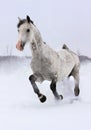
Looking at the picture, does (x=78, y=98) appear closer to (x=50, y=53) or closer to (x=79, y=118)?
(x=50, y=53)

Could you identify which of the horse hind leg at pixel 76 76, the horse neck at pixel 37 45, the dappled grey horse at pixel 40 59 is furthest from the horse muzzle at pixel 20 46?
the horse hind leg at pixel 76 76

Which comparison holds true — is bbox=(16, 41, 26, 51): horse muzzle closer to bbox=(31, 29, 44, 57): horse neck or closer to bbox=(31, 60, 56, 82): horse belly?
bbox=(31, 29, 44, 57): horse neck

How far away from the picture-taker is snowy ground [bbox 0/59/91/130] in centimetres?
834

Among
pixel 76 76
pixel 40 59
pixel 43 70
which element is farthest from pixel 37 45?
pixel 76 76

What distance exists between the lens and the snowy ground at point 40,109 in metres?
8.34

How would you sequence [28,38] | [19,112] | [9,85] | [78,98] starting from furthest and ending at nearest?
[9,85]
[78,98]
[28,38]
[19,112]

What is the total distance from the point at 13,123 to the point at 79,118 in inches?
43.8

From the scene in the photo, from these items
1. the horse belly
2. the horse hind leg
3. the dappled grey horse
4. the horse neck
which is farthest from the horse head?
the horse hind leg

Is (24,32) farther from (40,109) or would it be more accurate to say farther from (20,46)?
(40,109)

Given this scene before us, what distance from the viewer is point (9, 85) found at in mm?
15398

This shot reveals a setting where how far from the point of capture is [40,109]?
34.2 feet

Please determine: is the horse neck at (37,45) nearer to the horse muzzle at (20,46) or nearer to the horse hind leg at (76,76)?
the horse muzzle at (20,46)

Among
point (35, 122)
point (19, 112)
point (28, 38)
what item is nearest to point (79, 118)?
point (35, 122)

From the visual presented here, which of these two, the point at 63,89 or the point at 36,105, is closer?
the point at 36,105
